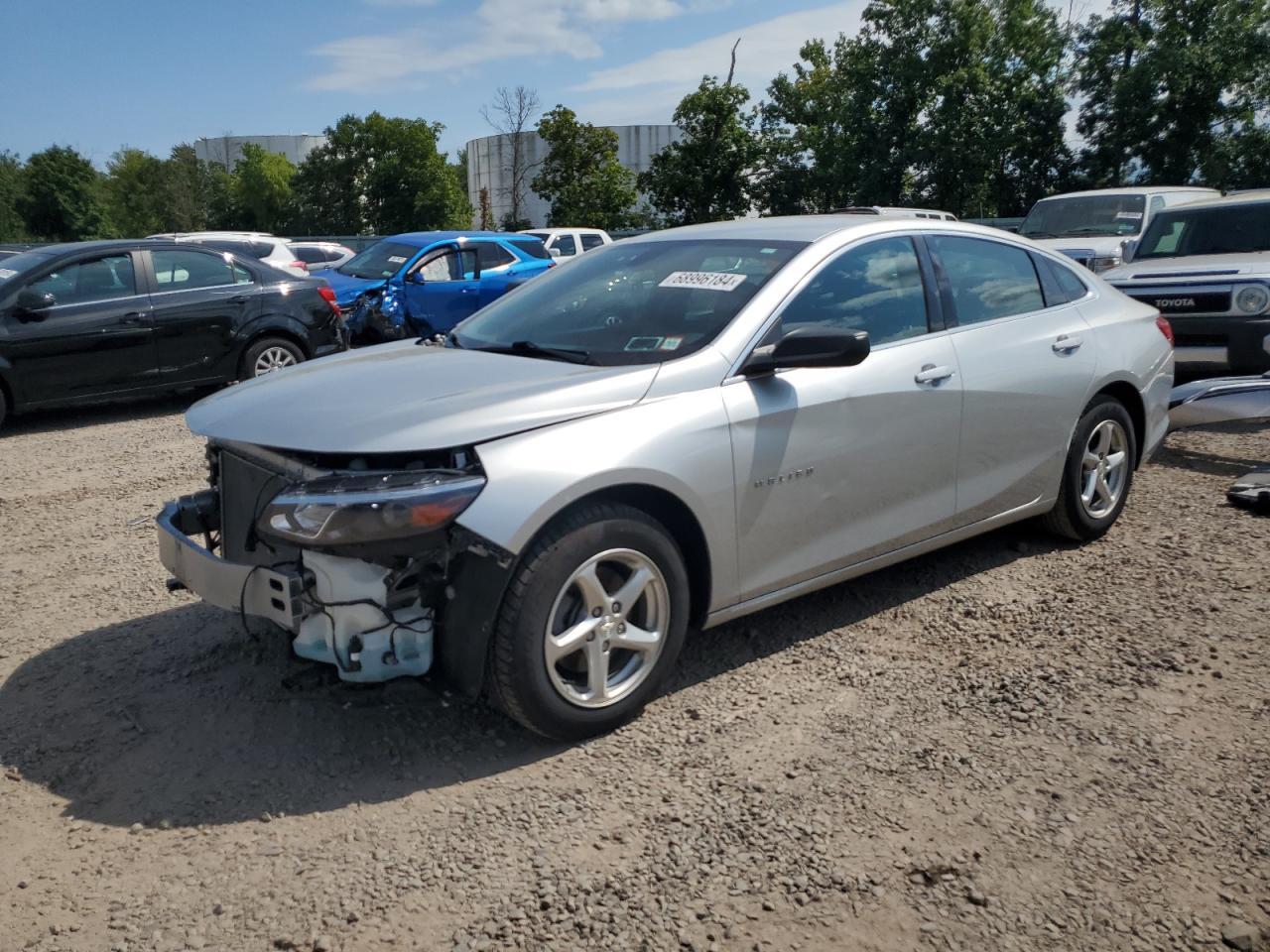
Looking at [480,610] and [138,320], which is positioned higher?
[138,320]

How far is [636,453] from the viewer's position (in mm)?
3557

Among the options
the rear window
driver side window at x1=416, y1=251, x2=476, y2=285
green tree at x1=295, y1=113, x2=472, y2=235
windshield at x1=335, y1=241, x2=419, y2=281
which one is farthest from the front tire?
green tree at x1=295, y1=113, x2=472, y2=235

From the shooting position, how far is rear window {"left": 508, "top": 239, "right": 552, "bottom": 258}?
1620 cm

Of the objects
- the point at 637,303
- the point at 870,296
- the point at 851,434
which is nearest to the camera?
the point at 851,434

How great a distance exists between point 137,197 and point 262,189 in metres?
9.93

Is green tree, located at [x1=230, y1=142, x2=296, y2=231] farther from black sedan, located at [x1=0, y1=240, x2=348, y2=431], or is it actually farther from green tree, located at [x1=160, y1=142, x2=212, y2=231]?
black sedan, located at [x1=0, y1=240, x2=348, y2=431]

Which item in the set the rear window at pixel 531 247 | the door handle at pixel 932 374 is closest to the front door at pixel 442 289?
the rear window at pixel 531 247

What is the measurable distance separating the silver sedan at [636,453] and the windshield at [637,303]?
0.05 feet

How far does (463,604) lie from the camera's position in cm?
332

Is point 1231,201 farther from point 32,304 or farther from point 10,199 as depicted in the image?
point 10,199

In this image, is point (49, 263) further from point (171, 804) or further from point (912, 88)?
point (912, 88)

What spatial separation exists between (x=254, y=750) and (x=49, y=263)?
7.46 metres

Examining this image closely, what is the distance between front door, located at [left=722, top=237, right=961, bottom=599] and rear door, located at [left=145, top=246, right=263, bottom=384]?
24.1ft

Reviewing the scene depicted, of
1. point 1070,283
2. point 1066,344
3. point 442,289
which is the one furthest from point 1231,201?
point 442,289
